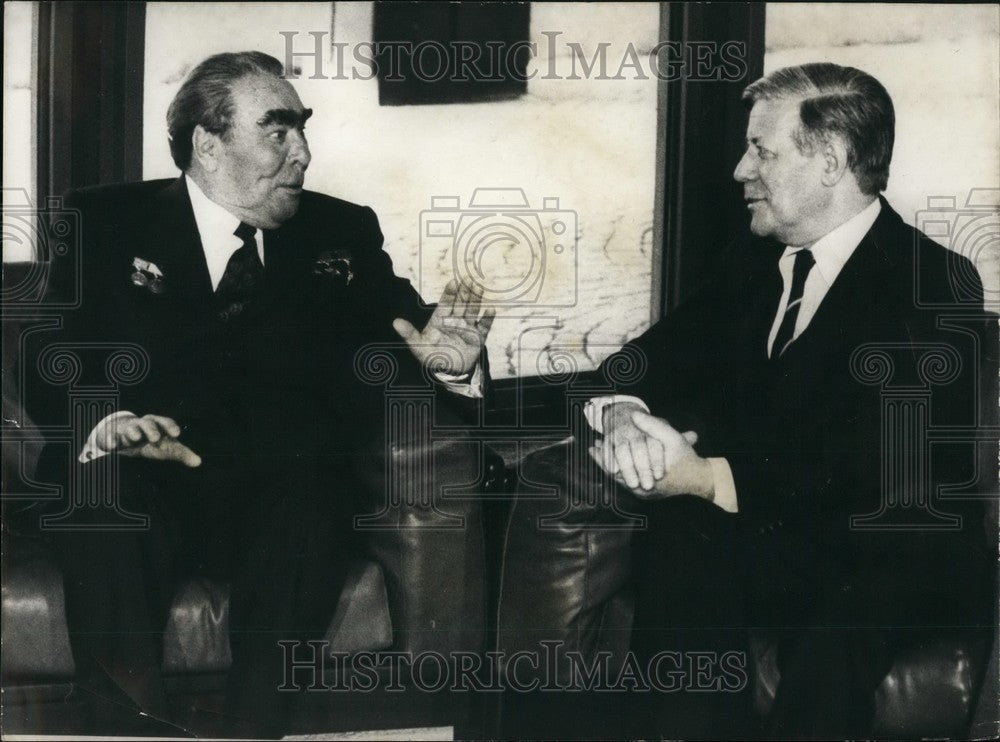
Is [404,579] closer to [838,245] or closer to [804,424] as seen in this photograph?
[804,424]

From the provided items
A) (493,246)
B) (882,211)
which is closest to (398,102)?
(493,246)

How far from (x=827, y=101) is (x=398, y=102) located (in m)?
1.31

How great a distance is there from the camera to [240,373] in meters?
3.41

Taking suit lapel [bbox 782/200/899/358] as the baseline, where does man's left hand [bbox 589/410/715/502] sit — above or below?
below

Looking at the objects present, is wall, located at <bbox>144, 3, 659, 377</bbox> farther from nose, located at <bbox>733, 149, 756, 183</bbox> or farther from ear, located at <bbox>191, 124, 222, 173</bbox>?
nose, located at <bbox>733, 149, 756, 183</bbox>

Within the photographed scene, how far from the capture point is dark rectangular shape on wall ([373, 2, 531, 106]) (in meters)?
3.44

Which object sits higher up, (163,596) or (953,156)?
(953,156)

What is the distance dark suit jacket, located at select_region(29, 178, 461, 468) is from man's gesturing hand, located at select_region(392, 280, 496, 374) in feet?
0.15

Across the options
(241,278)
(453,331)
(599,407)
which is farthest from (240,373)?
(599,407)

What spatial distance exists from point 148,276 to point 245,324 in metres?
0.34

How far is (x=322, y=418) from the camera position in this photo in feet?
11.2

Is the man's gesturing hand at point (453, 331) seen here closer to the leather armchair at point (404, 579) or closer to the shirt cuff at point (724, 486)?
the leather armchair at point (404, 579)

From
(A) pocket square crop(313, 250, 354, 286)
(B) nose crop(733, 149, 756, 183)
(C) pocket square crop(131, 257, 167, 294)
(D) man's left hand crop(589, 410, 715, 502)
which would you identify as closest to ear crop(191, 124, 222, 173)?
(C) pocket square crop(131, 257, 167, 294)

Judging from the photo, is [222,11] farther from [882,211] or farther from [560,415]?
[882,211]
